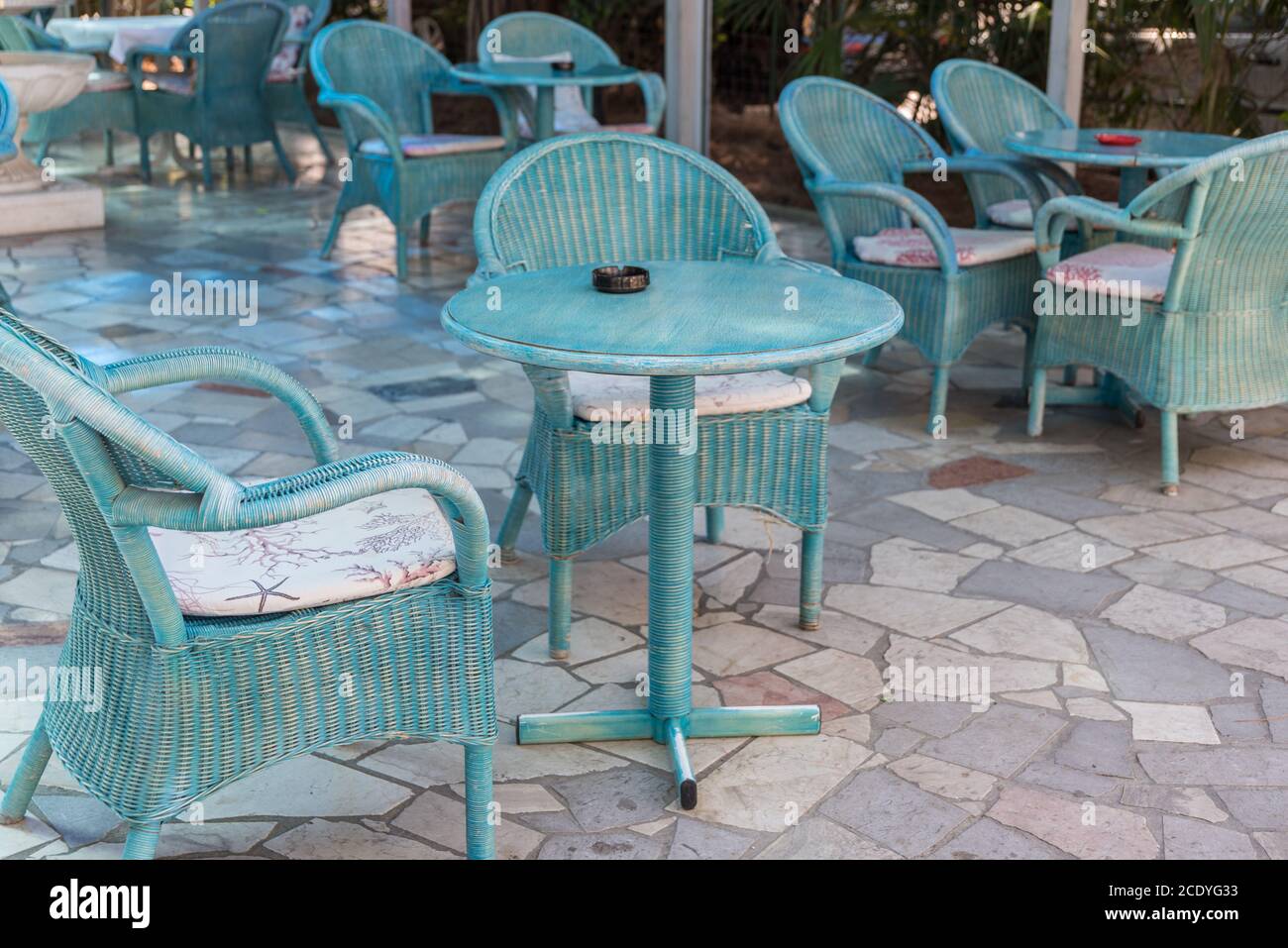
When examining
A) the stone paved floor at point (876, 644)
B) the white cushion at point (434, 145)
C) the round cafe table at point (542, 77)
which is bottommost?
the stone paved floor at point (876, 644)

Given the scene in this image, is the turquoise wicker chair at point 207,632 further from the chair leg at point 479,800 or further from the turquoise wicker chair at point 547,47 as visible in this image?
the turquoise wicker chair at point 547,47

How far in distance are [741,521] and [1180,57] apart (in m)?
3.81

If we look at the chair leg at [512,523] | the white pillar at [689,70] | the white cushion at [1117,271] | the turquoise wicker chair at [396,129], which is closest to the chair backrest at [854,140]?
the white cushion at [1117,271]

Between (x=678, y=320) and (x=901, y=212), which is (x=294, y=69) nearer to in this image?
(x=901, y=212)

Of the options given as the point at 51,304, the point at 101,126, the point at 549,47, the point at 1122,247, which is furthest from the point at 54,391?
the point at 101,126

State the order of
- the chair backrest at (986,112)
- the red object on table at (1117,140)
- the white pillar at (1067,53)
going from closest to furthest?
1. the red object on table at (1117,140)
2. the chair backrest at (986,112)
3. the white pillar at (1067,53)

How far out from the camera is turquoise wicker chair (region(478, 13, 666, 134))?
650cm

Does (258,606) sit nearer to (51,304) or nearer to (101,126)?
(51,304)

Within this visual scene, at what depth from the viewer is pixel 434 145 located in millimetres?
6188

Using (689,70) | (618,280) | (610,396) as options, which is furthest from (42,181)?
(618,280)

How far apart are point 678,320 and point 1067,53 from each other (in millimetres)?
3787

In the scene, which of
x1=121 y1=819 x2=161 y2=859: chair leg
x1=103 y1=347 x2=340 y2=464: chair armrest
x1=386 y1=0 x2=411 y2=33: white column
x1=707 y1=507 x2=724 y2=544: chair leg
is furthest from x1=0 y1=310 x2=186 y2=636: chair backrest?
x1=386 y1=0 x2=411 y2=33: white column

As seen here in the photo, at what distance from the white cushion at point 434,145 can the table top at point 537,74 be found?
25cm

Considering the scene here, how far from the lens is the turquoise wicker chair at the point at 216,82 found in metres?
7.77
